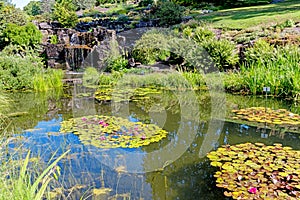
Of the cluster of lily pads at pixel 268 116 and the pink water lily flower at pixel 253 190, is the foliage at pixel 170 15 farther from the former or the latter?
the pink water lily flower at pixel 253 190

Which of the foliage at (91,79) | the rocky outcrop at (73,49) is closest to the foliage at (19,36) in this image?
the rocky outcrop at (73,49)

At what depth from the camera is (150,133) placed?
14.4 feet

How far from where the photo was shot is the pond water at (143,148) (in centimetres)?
288

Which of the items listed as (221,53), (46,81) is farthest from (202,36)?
(46,81)

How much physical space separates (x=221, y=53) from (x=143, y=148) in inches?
227

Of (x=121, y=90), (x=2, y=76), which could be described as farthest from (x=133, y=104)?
(x=2, y=76)

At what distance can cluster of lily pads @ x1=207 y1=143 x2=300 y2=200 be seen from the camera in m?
2.61

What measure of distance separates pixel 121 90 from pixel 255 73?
133 inches

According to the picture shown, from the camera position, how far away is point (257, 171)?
2988 mm

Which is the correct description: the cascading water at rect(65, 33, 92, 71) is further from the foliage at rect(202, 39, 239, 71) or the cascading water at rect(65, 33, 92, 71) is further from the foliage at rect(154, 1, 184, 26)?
the foliage at rect(202, 39, 239, 71)

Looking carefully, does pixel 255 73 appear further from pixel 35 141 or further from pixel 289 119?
pixel 35 141

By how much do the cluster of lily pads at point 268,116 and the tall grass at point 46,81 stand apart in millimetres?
5237

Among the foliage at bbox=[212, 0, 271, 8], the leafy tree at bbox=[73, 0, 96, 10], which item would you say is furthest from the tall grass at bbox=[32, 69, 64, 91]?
the leafy tree at bbox=[73, 0, 96, 10]

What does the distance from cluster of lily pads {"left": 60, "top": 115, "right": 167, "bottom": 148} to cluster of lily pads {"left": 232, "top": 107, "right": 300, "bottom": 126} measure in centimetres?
160
